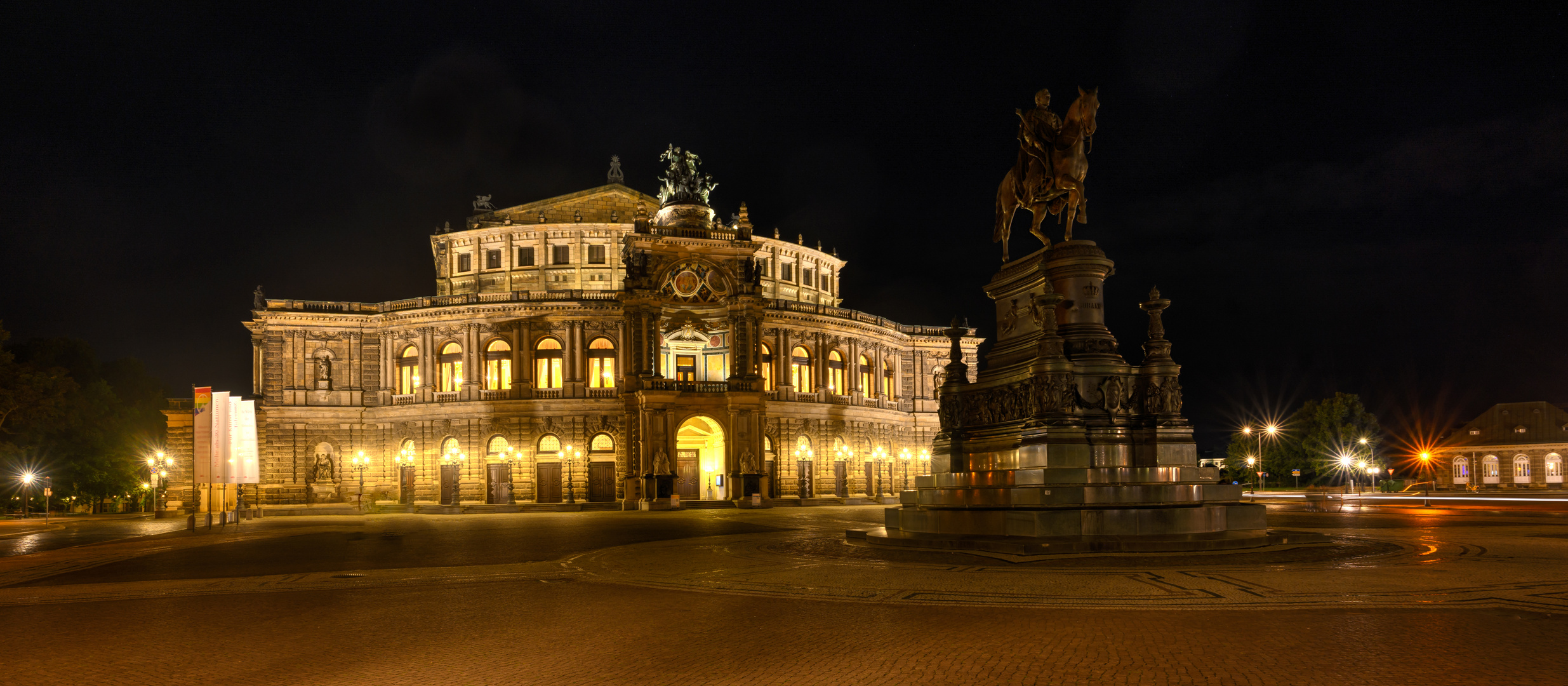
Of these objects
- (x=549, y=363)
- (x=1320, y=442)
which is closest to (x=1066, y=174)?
(x=549, y=363)

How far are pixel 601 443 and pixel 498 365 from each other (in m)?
8.46

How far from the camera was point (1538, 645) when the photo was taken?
958 cm

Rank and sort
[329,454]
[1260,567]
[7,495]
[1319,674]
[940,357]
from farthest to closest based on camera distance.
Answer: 1. [940,357]
2. [7,495]
3. [329,454]
4. [1260,567]
5. [1319,674]

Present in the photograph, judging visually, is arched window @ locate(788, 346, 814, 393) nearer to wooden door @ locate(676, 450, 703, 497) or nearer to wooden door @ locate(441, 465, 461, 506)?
wooden door @ locate(676, 450, 703, 497)

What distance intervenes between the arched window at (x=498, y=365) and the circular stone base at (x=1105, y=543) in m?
51.4

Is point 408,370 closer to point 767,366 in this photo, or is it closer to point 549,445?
point 549,445

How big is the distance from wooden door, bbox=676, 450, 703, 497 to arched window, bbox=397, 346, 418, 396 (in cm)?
1809

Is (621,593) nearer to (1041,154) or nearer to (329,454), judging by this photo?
(1041,154)

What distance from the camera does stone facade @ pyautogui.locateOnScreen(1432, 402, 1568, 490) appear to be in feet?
300

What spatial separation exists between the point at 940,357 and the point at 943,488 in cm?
6080

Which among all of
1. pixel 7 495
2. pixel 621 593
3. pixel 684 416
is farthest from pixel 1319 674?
pixel 7 495

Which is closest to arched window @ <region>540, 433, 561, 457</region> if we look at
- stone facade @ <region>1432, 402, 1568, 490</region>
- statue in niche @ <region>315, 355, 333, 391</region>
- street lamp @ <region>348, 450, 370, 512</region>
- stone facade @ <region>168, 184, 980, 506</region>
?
stone facade @ <region>168, 184, 980, 506</region>

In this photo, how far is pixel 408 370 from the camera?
69.6m

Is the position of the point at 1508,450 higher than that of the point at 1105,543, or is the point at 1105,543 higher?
the point at 1105,543
